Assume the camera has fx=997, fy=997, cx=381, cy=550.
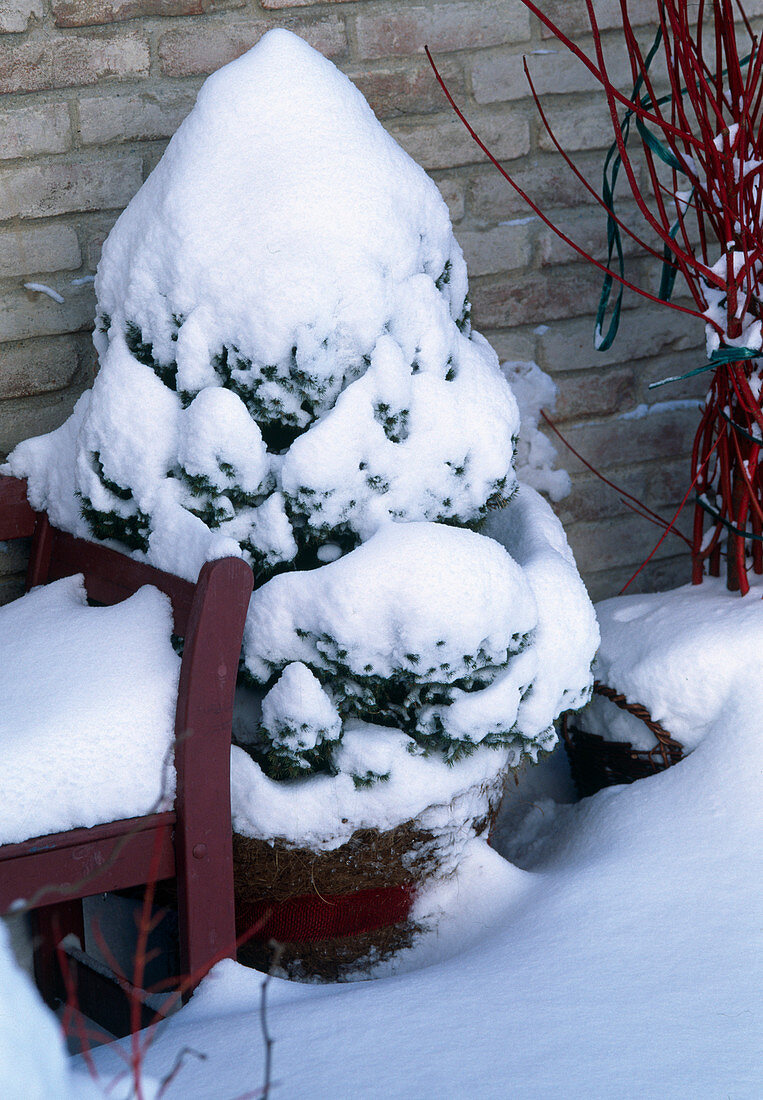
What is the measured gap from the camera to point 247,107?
1.40m

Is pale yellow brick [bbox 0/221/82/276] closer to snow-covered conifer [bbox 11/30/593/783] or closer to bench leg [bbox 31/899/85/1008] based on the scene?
snow-covered conifer [bbox 11/30/593/783]

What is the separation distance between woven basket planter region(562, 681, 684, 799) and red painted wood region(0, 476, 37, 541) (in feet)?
3.33

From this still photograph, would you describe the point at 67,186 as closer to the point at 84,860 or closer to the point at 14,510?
the point at 14,510

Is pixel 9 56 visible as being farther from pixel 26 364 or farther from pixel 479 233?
pixel 479 233

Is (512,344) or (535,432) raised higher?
(512,344)

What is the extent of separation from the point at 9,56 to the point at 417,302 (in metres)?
0.80

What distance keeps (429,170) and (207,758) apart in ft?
4.03

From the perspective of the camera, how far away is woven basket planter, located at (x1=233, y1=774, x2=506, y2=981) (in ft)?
4.50

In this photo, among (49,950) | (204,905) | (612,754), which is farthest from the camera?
(612,754)

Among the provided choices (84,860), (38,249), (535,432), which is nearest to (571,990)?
(84,860)

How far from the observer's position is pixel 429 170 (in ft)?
6.25

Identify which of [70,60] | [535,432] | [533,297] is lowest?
[535,432]

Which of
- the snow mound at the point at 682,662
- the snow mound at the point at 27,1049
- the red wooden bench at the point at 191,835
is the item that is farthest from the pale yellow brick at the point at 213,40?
the snow mound at the point at 27,1049

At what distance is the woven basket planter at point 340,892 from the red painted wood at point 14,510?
0.62 meters
